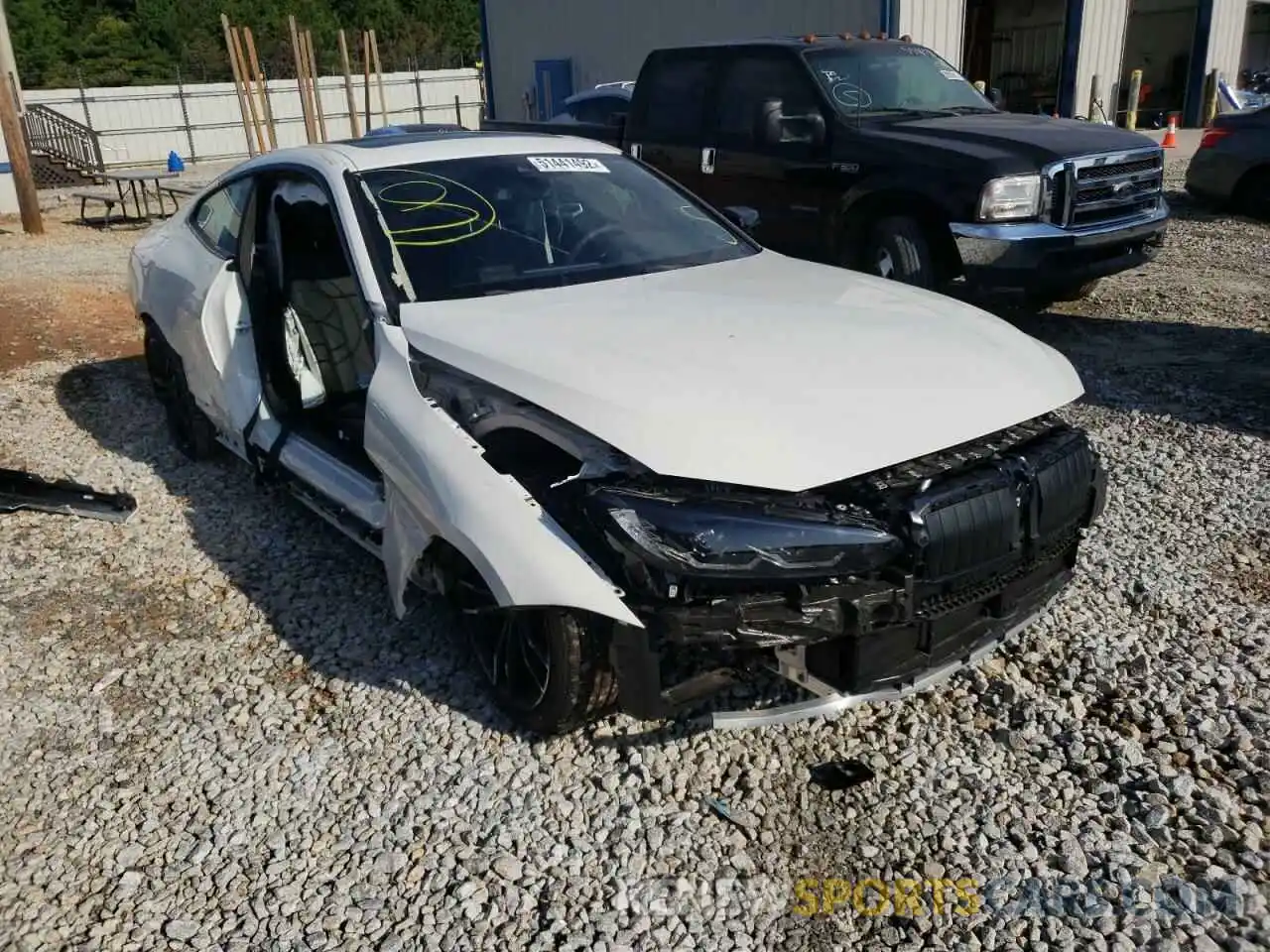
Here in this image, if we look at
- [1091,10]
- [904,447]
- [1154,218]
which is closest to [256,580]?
[904,447]

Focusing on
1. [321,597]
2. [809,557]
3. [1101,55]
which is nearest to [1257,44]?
[1101,55]

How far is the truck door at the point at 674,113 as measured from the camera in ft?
26.5

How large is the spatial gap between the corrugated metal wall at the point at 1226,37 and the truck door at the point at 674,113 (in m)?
17.3

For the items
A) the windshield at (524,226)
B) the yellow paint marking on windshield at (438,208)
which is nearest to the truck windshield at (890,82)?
the windshield at (524,226)

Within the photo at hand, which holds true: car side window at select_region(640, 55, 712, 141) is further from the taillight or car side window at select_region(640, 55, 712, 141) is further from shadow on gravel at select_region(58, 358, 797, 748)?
the taillight

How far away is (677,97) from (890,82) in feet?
5.32

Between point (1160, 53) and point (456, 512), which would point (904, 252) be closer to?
point (456, 512)

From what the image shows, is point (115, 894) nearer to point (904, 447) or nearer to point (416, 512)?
point (416, 512)

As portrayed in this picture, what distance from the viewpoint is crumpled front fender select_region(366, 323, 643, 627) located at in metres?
2.66

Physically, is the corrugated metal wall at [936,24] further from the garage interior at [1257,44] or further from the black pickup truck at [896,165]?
the garage interior at [1257,44]

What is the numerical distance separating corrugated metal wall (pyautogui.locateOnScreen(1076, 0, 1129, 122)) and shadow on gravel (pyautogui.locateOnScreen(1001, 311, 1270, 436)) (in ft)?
43.3

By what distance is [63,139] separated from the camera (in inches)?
847

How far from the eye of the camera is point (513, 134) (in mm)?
4430

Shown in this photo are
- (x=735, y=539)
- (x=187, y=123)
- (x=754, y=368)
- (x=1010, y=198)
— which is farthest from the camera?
(x=187, y=123)
